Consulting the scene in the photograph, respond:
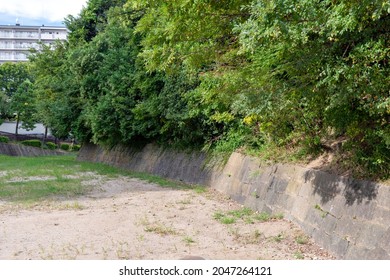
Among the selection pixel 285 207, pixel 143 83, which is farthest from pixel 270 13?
pixel 143 83

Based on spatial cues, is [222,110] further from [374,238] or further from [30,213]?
[374,238]

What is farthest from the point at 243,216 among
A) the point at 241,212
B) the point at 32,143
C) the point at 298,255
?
the point at 32,143

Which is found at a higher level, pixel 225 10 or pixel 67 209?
pixel 225 10

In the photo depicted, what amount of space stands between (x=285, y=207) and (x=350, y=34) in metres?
3.35

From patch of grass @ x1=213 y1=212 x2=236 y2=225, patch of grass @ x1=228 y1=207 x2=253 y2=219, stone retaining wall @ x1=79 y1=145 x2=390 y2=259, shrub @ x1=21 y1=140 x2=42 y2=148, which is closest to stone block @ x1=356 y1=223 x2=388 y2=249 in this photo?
stone retaining wall @ x1=79 y1=145 x2=390 y2=259

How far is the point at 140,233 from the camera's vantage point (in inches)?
255

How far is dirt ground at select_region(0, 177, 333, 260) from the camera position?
17.8ft

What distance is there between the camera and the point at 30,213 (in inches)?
319

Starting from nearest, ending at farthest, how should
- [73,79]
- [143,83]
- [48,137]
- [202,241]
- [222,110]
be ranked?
[202,241], [222,110], [143,83], [73,79], [48,137]

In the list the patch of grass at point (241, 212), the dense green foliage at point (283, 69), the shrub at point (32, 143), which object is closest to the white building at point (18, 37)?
the shrub at point (32, 143)

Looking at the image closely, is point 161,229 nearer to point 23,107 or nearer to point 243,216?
point 243,216

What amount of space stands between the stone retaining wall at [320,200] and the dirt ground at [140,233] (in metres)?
0.27

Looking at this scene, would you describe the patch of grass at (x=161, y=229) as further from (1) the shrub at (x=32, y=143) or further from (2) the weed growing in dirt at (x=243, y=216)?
(1) the shrub at (x=32, y=143)

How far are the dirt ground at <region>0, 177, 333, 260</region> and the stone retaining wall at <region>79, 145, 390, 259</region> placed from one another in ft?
0.89
